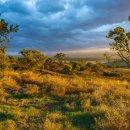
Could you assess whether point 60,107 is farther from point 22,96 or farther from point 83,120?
point 22,96

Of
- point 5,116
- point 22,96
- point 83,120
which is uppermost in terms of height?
point 22,96

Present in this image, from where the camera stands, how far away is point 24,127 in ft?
41.7

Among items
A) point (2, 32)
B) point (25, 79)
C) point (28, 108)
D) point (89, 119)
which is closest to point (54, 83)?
point (25, 79)

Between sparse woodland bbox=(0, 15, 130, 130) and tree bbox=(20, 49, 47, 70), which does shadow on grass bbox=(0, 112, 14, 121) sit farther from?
tree bbox=(20, 49, 47, 70)

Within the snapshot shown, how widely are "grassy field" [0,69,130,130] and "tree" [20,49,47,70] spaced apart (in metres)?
54.6

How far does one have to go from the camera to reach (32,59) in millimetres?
78688

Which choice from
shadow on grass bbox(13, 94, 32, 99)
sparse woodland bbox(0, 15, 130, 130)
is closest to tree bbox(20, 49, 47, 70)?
sparse woodland bbox(0, 15, 130, 130)

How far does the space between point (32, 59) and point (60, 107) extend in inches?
2489

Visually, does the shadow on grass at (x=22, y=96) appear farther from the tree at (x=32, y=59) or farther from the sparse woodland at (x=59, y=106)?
the tree at (x=32, y=59)

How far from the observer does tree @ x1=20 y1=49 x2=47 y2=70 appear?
78312 mm

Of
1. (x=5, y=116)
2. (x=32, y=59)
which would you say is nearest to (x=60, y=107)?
(x=5, y=116)

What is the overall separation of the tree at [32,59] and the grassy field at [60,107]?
54.6 m

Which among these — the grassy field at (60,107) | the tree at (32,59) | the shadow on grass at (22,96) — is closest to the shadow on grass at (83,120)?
the grassy field at (60,107)

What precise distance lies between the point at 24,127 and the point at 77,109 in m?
3.64
